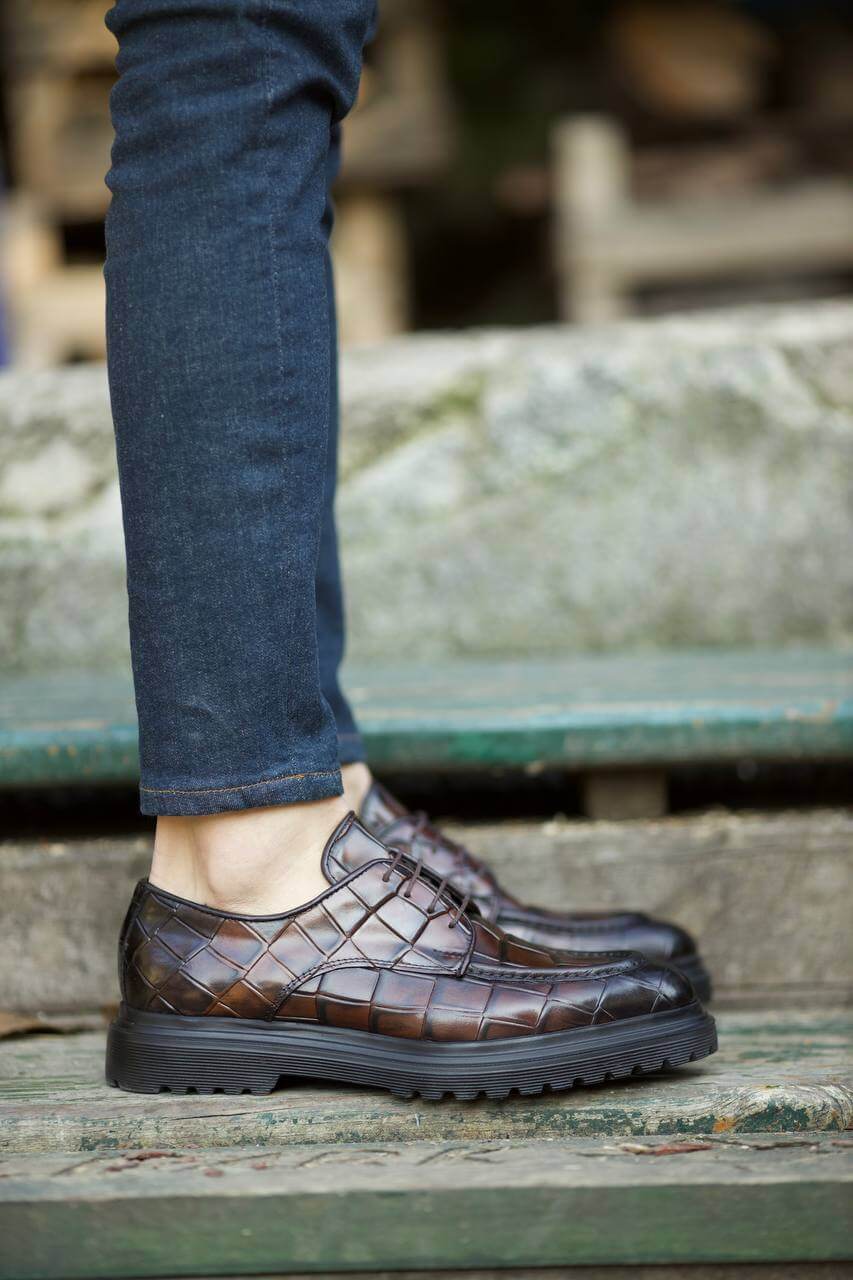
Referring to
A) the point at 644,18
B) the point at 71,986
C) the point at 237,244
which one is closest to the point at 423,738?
the point at 71,986

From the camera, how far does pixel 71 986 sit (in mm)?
1136

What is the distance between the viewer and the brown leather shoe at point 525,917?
3.34 feet

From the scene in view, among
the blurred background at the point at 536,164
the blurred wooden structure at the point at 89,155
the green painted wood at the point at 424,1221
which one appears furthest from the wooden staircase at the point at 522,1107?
the blurred wooden structure at the point at 89,155

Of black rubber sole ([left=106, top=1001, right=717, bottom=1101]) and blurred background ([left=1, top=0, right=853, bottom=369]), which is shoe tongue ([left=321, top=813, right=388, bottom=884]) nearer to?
black rubber sole ([left=106, top=1001, right=717, bottom=1101])

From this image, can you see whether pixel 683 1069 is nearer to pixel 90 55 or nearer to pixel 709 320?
pixel 709 320

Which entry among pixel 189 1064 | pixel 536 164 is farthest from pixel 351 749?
pixel 536 164

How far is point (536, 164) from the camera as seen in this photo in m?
4.27

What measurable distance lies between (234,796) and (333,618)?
0.31 metres

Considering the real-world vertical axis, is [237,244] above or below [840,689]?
above

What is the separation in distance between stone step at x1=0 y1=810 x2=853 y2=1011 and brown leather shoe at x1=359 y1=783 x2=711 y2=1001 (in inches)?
4.1

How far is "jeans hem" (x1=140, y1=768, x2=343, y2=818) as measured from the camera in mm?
816

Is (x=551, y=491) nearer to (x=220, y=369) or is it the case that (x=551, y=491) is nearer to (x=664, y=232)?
(x=220, y=369)

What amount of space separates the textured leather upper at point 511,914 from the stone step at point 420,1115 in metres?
0.16

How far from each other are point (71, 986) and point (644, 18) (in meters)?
3.71
